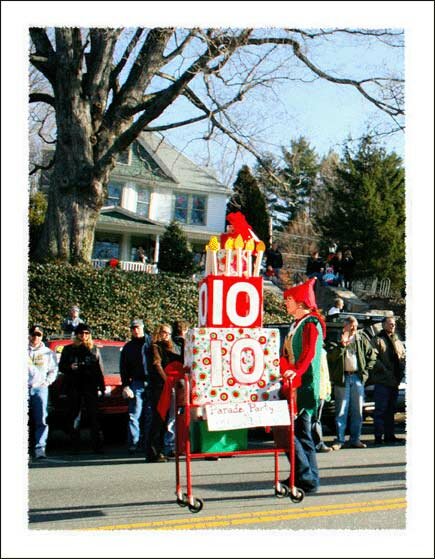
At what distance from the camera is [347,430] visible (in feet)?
38.8

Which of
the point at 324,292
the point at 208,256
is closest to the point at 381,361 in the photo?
the point at 208,256

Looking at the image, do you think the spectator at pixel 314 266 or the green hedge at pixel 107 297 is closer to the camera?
the green hedge at pixel 107 297

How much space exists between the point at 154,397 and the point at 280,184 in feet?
39.0

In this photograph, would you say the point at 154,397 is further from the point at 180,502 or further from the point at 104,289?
the point at 104,289

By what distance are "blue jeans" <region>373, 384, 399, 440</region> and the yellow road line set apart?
426 centimetres

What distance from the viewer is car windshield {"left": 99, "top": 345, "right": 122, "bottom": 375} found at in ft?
38.0

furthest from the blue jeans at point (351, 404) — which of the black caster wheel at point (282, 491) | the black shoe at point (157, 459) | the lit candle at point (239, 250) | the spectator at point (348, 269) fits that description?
the spectator at point (348, 269)

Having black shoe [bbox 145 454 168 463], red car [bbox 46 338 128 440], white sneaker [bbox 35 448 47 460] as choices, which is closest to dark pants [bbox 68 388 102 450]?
red car [bbox 46 338 128 440]

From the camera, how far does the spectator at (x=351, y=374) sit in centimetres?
1059

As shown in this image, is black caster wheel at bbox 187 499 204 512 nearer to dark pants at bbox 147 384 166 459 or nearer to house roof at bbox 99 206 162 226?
dark pants at bbox 147 384 166 459

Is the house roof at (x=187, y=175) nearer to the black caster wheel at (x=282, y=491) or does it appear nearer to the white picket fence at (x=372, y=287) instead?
the white picket fence at (x=372, y=287)

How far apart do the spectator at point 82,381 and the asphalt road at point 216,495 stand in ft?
1.60

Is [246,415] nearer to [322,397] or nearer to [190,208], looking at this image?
[322,397]

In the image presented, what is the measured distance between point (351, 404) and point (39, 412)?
436cm
